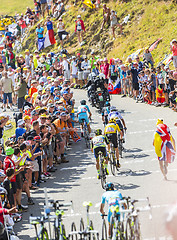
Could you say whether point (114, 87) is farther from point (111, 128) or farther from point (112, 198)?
point (112, 198)

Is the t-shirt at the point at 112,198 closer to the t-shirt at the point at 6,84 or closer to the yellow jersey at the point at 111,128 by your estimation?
the yellow jersey at the point at 111,128

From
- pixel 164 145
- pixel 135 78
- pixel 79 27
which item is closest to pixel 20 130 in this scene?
pixel 164 145

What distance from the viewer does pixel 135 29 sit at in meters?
32.9

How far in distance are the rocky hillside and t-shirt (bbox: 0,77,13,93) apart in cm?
853

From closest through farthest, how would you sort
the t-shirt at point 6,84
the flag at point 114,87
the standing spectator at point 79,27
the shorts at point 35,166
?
the shorts at point 35,166 → the t-shirt at point 6,84 → the flag at point 114,87 → the standing spectator at point 79,27

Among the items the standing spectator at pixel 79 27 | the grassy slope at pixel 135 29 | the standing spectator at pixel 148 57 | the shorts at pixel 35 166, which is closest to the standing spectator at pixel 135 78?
the standing spectator at pixel 148 57

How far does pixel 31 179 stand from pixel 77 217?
285 centimetres

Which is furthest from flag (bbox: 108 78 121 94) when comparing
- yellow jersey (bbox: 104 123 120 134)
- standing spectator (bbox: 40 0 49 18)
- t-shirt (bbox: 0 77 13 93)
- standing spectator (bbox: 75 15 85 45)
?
standing spectator (bbox: 40 0 49 18)

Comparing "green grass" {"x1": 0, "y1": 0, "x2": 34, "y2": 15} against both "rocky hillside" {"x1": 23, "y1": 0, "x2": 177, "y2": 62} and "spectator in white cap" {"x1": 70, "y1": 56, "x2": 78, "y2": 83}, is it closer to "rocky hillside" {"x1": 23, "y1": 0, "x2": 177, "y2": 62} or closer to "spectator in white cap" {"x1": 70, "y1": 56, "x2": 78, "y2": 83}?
"rocky hillside" {"x1": 23, "y1": 0, "x2": 177, "y2": 62}

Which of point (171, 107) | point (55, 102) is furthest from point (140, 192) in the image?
point (171, 107)

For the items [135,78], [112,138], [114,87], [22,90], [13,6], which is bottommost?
[112,138]

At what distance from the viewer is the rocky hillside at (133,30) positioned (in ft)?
101

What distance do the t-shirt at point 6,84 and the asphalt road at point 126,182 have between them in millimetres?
5711

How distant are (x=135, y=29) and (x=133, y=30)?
0.47ft
